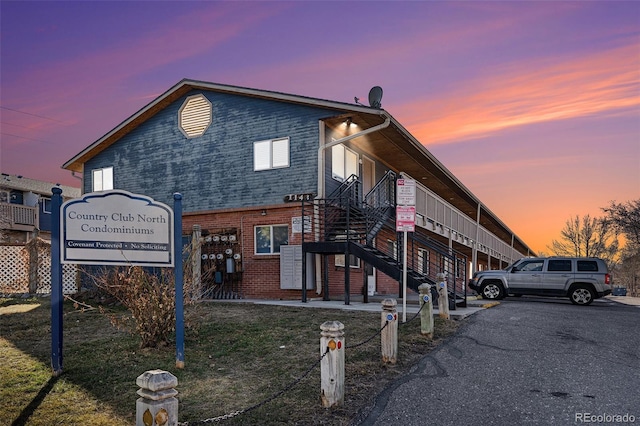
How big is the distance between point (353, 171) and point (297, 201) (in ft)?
11.7

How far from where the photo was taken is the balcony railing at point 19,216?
31.4 meters

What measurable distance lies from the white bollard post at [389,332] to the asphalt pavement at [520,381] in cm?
44

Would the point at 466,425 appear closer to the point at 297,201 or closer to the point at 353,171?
the point at 297,201

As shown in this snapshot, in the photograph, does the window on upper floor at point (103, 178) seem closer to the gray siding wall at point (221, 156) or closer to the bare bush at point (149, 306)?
the gray siding wall at point (221, 156)

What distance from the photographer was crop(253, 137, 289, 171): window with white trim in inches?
689

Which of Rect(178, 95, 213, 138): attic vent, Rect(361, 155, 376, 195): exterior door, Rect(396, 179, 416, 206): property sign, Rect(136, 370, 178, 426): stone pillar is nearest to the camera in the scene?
Rect(136, 370, 178, 426): stone pillar

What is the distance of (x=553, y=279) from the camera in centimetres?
1775

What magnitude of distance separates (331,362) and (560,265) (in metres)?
14.8

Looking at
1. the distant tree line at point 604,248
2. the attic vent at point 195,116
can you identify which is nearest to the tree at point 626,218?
the distant tree line at point 604,248

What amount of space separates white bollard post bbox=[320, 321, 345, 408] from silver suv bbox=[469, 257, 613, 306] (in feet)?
47.6

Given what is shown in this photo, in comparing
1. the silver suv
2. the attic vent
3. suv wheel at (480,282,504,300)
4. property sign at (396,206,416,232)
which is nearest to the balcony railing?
the attic vent

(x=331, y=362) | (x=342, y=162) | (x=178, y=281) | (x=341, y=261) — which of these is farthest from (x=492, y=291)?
(x=331, y=362)

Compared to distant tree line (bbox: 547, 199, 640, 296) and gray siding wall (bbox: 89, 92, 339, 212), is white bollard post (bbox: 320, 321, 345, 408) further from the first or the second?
distant tree line (bbox: 547, 199, 640, 296)

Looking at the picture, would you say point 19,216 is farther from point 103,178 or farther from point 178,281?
point 178,281
